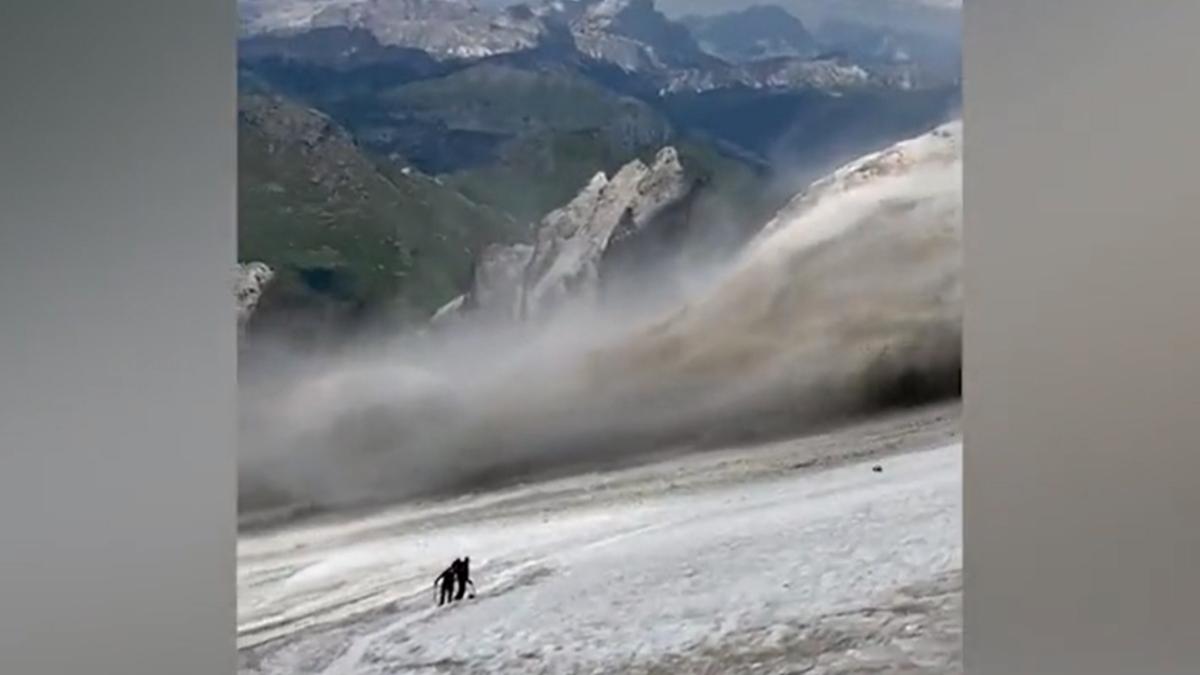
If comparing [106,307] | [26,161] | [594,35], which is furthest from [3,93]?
[594,35]

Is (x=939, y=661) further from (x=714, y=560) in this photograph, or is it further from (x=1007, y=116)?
(x=1007, y=116)

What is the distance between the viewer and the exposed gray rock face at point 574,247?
6.70 ft

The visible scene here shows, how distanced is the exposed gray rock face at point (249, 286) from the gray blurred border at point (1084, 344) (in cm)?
112

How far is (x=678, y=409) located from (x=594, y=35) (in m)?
0.60

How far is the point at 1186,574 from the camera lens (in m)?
2.16

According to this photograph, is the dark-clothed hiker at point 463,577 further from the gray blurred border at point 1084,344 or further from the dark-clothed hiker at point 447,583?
the gray blurred border at point 1084,344

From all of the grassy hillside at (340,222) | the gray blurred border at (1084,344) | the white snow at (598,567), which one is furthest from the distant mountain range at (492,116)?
the white snow at (598,567)

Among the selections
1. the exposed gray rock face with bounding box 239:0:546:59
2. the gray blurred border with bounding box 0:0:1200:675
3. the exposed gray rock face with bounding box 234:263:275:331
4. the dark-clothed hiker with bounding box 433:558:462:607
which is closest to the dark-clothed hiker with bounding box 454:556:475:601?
the dark-clothed hiker with bounding box 433:558:462:607

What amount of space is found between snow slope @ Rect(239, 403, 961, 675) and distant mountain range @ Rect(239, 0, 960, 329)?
35 centimetres

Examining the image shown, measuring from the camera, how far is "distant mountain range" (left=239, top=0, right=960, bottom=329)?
1.97 m

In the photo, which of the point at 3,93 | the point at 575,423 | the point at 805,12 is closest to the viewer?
the point at 3,93

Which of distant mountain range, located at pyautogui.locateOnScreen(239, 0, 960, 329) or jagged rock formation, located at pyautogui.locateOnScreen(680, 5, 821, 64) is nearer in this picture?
distant mountain range, located at pyautogui.locateOnScreen(239, 0, 960, 329)

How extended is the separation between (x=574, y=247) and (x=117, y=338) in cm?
67

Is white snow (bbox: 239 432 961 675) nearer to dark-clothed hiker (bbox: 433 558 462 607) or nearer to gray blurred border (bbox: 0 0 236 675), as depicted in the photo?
dark-clothed hiker (bbox: 433 558 462 607)
